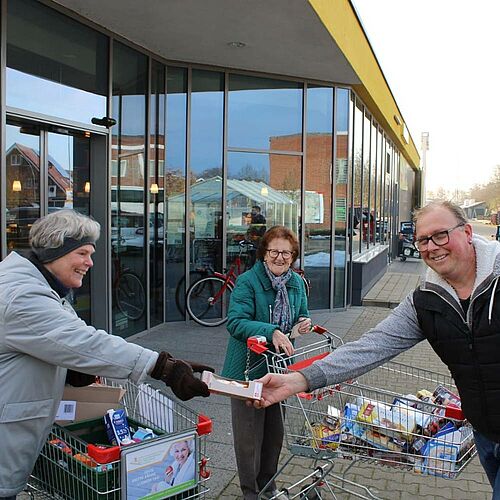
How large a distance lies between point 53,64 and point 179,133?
296cm

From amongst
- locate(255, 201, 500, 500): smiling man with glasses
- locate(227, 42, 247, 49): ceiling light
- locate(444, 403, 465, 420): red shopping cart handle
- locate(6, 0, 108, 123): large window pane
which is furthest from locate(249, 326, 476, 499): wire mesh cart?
locate(227, 42, 247, 49): ceiling light

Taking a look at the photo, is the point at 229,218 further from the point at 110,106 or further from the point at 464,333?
the point at 464,333

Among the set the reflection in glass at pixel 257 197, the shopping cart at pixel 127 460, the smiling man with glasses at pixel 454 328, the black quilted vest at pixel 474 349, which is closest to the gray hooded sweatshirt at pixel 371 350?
the smiling man with glasses at pixel 454 328

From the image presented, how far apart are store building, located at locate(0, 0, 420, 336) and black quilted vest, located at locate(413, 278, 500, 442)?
4987mm

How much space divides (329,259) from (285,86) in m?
3.27

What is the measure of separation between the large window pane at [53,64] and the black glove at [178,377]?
493cm

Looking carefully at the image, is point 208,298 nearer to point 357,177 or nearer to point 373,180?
point 357,177

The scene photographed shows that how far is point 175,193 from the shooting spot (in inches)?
380

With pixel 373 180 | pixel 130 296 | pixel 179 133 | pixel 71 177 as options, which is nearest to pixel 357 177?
pixel 373 180

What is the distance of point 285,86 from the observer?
10.6 metres

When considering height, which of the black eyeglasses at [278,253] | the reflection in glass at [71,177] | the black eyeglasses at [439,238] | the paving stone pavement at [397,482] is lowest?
the paving stone pavement at [397,482]

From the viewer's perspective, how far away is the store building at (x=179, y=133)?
677 cm

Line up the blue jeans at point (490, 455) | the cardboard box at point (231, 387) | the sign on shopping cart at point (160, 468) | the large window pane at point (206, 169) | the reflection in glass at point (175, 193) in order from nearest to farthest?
the sign on shopping cart at point (160, 468)
the cardboard box at point (231, 387)
the blue jeans at point (490, 455)
the reflection in glass at point (175, 193)
the large window pane at point (206, 169)

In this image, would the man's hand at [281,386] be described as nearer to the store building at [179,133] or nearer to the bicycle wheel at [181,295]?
the store building at [179,133]
